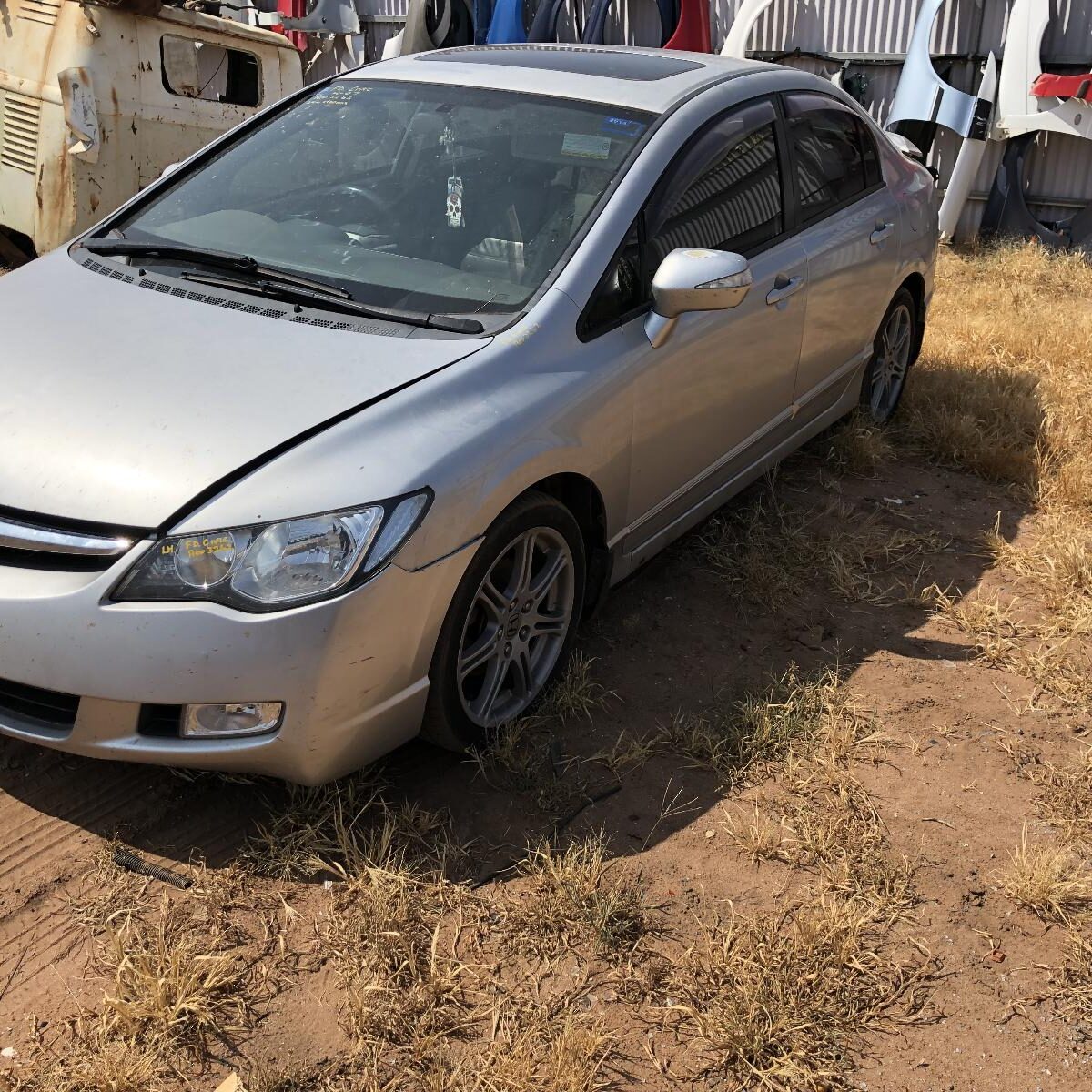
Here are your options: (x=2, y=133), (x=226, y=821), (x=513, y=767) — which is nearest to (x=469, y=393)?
(x=513, y=767)

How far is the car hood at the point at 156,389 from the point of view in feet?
8.47

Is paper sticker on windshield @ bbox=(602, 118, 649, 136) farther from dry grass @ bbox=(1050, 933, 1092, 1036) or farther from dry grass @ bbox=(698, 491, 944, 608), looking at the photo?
dry grass @ bbox=(1050, 933, 1092, 1036)

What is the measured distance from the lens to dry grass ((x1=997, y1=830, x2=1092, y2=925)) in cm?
279

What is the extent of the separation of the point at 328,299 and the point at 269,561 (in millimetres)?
965

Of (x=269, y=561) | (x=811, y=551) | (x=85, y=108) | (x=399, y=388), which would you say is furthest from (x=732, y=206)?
A: (x=85, y=108)

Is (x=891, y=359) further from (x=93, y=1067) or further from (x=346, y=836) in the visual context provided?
(x=93, y=1067)

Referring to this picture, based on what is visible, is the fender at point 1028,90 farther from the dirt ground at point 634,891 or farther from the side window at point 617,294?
the side window at point 617,294

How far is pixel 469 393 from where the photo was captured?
2936mm

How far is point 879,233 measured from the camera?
15.9ft

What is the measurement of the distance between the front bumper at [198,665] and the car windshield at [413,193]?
3.33 feet

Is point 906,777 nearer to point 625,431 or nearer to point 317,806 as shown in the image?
point 625,431

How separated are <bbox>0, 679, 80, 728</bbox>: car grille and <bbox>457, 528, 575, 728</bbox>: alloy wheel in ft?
2.95

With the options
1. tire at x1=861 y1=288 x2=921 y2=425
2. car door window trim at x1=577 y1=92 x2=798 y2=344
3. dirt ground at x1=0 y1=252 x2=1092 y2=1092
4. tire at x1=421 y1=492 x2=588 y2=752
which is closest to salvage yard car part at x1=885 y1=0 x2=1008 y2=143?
tire at x1=861 y1=288 x2=921 y2=425

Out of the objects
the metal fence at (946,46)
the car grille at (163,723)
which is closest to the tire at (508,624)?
the car grille at (163,723)
